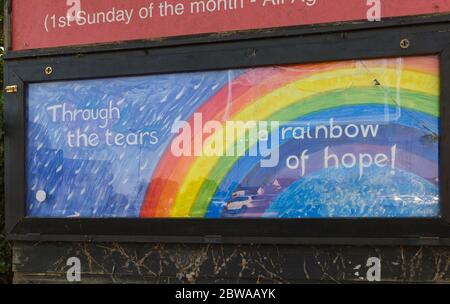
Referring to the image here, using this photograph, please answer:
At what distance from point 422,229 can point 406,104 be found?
20.7 inches

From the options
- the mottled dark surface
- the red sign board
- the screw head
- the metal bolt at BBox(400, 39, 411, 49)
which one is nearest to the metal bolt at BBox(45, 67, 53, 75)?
the screw head

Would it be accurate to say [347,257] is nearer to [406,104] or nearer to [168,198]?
[406,104]

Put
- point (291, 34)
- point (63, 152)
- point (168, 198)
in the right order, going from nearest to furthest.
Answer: point (291, 34), point (168, 198), point (63, 152)

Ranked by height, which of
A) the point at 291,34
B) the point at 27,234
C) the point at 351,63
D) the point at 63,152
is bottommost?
the point at 27,234

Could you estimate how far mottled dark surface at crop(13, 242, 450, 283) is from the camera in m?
2.35

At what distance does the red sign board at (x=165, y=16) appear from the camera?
7.90ft

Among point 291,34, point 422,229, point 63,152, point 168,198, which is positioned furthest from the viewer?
point 63,152

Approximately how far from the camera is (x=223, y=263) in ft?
8.49

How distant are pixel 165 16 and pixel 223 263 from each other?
122cm

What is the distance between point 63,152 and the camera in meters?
2.83

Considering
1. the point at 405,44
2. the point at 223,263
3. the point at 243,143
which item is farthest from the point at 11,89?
the point at 405,44

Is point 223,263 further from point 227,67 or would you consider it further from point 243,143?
point 227,67

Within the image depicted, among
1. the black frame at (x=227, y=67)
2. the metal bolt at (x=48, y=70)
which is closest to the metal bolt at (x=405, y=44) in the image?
the black frame at (x=227, y=67)

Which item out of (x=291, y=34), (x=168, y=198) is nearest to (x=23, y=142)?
(x=168, y=198)
